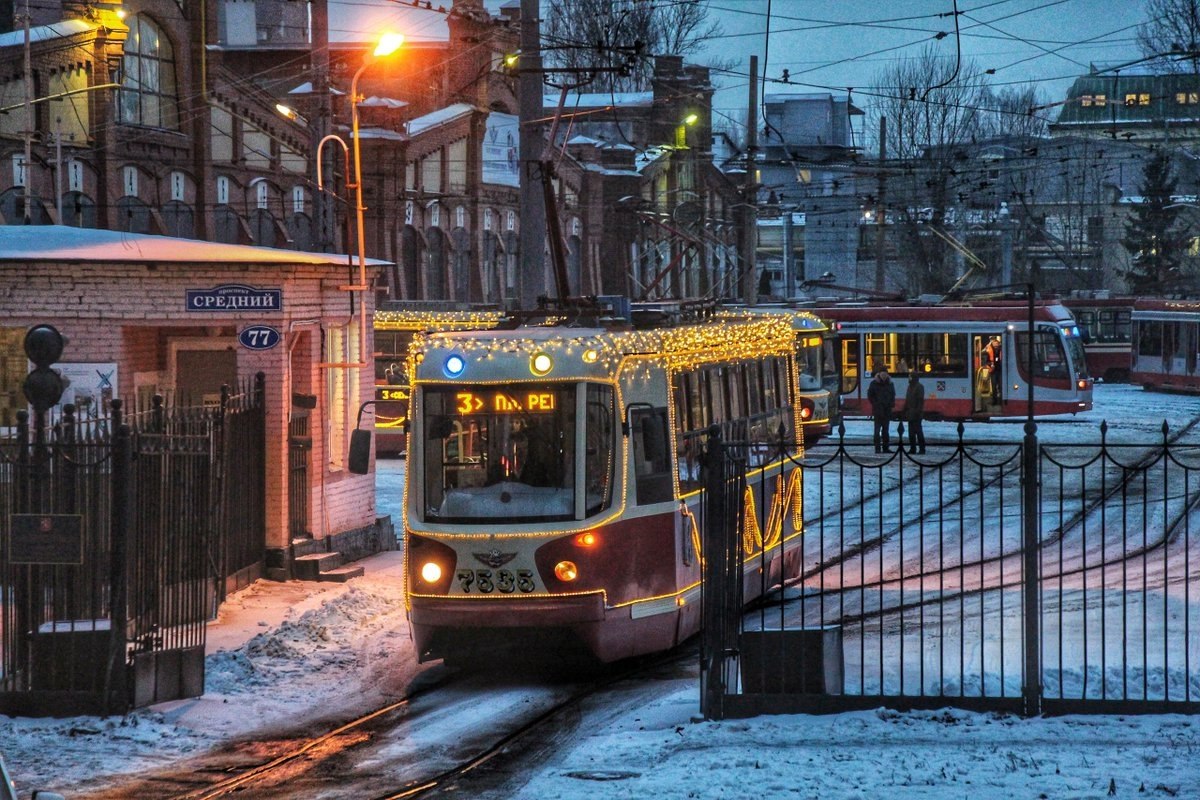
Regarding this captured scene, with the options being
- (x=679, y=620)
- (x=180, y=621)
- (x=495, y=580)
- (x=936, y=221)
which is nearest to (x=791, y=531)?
(x=679, y=620)

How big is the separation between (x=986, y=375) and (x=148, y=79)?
2298 centimetres

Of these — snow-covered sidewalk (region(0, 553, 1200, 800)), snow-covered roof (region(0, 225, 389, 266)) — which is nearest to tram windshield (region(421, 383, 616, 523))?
snow-covered sidewalk (region(0, 553, 1200, 800))

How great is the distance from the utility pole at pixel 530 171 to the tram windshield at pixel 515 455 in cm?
773

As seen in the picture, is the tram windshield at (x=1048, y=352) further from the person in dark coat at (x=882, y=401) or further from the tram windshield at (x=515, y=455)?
the tram windshield at (x=515, y=455)

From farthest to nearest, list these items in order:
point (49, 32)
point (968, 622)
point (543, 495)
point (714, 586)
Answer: point (49, 32), point (968, 622), point (543, 495), point (714, 586)

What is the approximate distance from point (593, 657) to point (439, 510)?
163 centimetres

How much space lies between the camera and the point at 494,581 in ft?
42.8

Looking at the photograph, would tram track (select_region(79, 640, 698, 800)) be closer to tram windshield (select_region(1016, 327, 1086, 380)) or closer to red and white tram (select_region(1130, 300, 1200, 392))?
tram windshield (select_region(1016, 327, 1086, 380))

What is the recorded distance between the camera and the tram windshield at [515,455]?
13125 mm

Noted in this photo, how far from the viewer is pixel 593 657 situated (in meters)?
13.4

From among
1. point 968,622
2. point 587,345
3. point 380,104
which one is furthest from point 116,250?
point 380,104

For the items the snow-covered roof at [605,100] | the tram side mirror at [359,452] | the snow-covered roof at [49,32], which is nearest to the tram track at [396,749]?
the tram side mirror at [359,452]

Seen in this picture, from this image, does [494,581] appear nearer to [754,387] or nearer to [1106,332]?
[754,387]

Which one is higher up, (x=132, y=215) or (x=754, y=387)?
(x=132, y=215)
